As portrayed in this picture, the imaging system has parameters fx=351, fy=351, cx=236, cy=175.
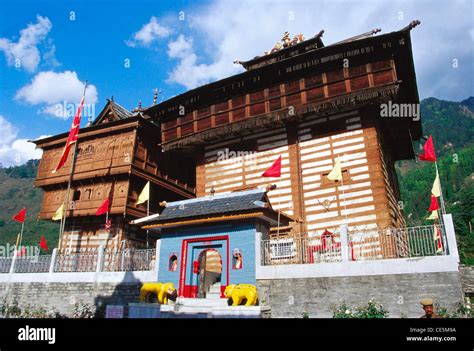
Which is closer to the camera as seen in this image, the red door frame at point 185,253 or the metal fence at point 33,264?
the red door frame at point 185,253

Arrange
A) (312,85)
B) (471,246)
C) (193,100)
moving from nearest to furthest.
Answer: (312,85)
(193,100)
(471,246)

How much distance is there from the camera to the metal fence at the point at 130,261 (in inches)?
601

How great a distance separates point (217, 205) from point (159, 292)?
3.92 metres

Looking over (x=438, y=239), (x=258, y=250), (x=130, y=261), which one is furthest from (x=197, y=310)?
(x=438, y=239)

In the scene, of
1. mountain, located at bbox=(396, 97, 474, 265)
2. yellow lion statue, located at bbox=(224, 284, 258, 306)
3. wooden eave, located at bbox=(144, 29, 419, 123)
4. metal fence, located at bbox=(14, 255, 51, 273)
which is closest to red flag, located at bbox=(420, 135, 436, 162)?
mountain, located at bbox=(396, 97, 474, 265)

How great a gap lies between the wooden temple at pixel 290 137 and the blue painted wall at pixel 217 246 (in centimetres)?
425

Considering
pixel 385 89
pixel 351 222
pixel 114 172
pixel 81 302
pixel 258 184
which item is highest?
pixel 385 89

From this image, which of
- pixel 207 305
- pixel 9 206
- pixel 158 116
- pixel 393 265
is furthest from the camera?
pixel 9 206

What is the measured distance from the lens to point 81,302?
15383mm

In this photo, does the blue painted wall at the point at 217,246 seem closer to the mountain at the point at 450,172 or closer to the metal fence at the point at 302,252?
the metal fence at the point at 302,252

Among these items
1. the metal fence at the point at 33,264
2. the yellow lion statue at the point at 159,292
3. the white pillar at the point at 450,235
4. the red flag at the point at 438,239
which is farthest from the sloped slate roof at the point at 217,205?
the metal fence at the point at 33,264

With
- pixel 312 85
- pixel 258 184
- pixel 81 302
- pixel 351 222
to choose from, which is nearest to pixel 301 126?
pixel 312 85

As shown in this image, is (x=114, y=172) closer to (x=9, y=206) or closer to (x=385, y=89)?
(x=385, y=89)

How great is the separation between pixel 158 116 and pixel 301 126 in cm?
947
